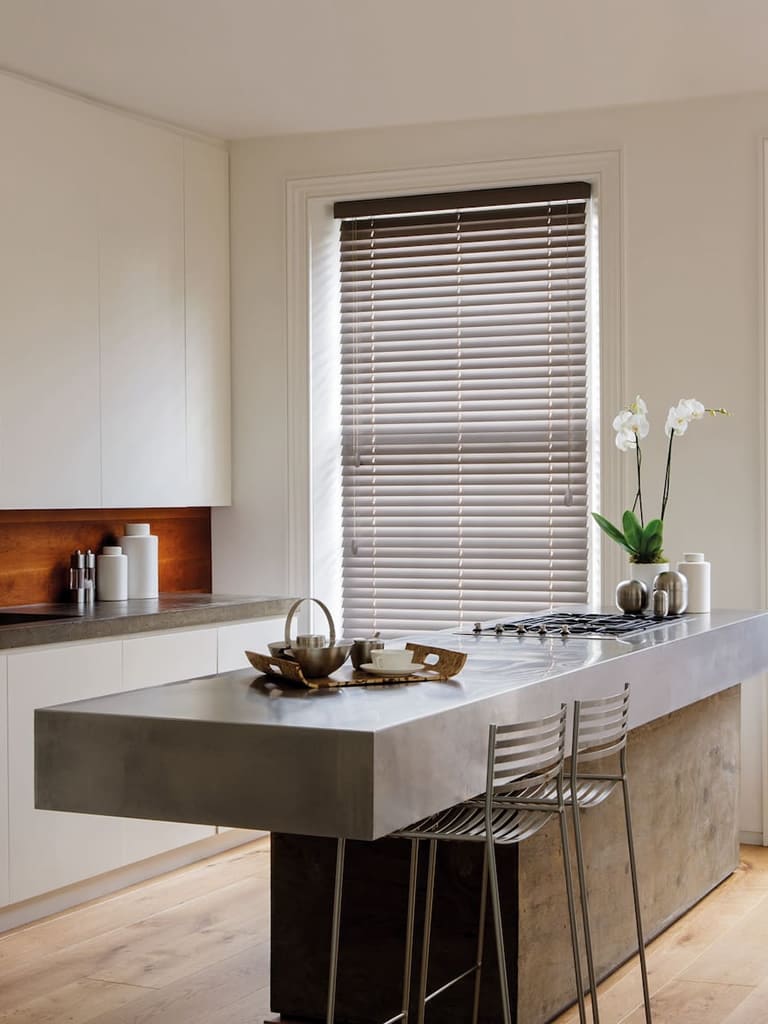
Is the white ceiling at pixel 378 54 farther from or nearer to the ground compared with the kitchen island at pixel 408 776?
farther from the ground

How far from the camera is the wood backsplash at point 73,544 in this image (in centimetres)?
489

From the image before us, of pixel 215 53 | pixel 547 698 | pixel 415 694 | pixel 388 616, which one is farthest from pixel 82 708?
pixel 388 616

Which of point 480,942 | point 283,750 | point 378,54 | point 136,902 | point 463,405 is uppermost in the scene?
point 378,54

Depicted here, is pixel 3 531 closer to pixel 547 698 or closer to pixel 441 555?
pixel 441 555

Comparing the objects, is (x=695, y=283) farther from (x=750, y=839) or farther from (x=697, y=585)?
(x=750, y=839)

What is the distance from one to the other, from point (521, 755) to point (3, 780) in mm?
2048

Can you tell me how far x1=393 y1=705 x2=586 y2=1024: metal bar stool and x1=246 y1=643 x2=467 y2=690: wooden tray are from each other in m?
0.21

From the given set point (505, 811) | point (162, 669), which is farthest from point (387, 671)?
point (162, 669)

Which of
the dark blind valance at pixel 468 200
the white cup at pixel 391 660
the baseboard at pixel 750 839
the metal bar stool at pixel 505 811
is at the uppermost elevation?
the dark blind valance at pixel 468 200

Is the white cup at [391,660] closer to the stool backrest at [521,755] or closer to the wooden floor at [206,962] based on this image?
the stool backrest at [521,755]

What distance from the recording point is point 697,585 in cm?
471

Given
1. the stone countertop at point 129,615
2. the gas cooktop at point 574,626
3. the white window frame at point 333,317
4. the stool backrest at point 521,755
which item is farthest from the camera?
the white window frame at point 333,317

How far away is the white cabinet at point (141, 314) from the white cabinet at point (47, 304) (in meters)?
Answer: 0.08

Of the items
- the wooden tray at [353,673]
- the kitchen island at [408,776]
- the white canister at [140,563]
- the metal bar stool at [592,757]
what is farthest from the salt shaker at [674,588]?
the white canister at [140,563]
